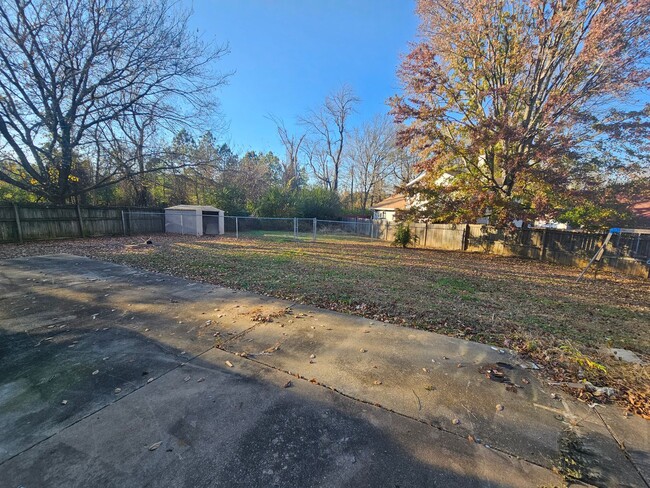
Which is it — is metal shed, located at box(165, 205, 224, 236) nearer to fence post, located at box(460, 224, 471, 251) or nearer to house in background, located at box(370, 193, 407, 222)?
house in background, located at box(370, 193, 407, 222)

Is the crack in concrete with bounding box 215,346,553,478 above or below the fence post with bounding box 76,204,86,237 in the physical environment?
below

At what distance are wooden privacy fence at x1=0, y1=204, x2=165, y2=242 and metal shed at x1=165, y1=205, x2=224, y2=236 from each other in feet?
2.72

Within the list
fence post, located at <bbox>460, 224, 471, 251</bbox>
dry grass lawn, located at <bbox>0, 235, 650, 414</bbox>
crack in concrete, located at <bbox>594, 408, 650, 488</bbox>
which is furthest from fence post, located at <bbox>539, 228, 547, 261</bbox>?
crack in concrete, located at <bbox>594, 408, 650, 488</bbox>

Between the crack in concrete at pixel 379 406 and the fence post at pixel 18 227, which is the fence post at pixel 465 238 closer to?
the crack in concrete at pixel 379 406

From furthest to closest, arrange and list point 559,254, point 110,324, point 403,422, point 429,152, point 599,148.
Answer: point 429,152, point 559,254, point 599,148, point 110,324, point 403,422

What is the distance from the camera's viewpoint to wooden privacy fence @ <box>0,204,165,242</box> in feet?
35.0

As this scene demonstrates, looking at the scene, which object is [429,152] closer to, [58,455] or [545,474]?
[545,474]

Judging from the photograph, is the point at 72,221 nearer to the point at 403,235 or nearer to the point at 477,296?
the point at 403,235

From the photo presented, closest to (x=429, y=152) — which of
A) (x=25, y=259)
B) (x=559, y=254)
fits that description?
(x=559, y=254)

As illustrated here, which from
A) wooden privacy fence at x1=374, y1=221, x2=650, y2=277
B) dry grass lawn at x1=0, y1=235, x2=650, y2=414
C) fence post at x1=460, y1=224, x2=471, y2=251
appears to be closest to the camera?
dry grass lawn at x1=0, y1=235, x2=650, y2=414

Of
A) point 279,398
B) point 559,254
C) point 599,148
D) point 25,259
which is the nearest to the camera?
point 279,398

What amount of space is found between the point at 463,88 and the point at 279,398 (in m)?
13.0

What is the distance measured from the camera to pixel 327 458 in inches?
68.1

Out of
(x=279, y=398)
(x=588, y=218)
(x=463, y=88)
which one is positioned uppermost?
(x=463, y=88)
